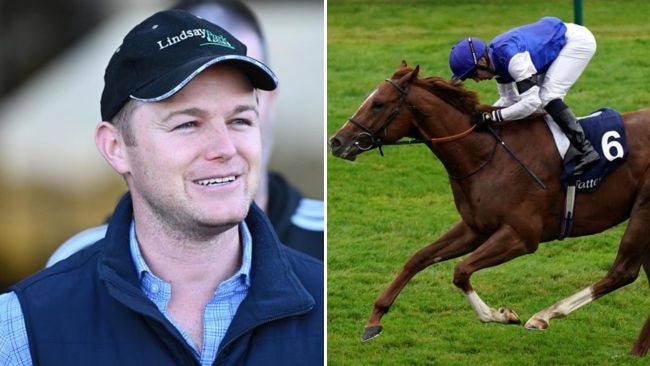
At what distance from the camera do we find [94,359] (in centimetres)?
290

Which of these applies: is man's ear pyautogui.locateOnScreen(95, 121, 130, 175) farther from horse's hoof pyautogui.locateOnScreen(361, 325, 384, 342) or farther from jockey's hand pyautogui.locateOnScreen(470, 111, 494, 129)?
jockey's hand pyautogui.locateOnScreen(470, 111, 494, 129)

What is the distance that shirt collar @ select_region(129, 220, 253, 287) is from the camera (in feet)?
9.52

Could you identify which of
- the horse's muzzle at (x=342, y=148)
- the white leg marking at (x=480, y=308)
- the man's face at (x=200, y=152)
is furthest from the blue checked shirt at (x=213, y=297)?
the white leg marking at (x=480, y=308)

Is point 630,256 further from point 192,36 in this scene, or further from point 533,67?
point 192,36

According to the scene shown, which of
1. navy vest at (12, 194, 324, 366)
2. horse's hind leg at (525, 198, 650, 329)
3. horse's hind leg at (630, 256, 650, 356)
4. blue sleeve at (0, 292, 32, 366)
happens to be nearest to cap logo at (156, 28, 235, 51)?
navy vest at (12, 194, 324, 366)

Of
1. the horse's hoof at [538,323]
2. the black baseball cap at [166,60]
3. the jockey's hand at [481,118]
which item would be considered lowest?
the horse's hoof at [538,323]

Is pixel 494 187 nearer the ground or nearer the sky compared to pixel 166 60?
nearer the ground

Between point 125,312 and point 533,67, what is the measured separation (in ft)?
8.75

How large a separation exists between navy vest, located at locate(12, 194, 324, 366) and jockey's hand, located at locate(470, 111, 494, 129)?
2.56 meters

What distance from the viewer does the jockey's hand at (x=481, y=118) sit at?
5.42m

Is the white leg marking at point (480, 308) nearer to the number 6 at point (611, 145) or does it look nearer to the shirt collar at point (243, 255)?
the number 6 at point (611, 145)

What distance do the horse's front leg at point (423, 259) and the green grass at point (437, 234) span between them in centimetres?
27

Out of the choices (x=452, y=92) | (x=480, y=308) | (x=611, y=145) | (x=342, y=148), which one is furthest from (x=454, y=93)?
(x=480, y=308)

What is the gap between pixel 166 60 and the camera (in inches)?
108
